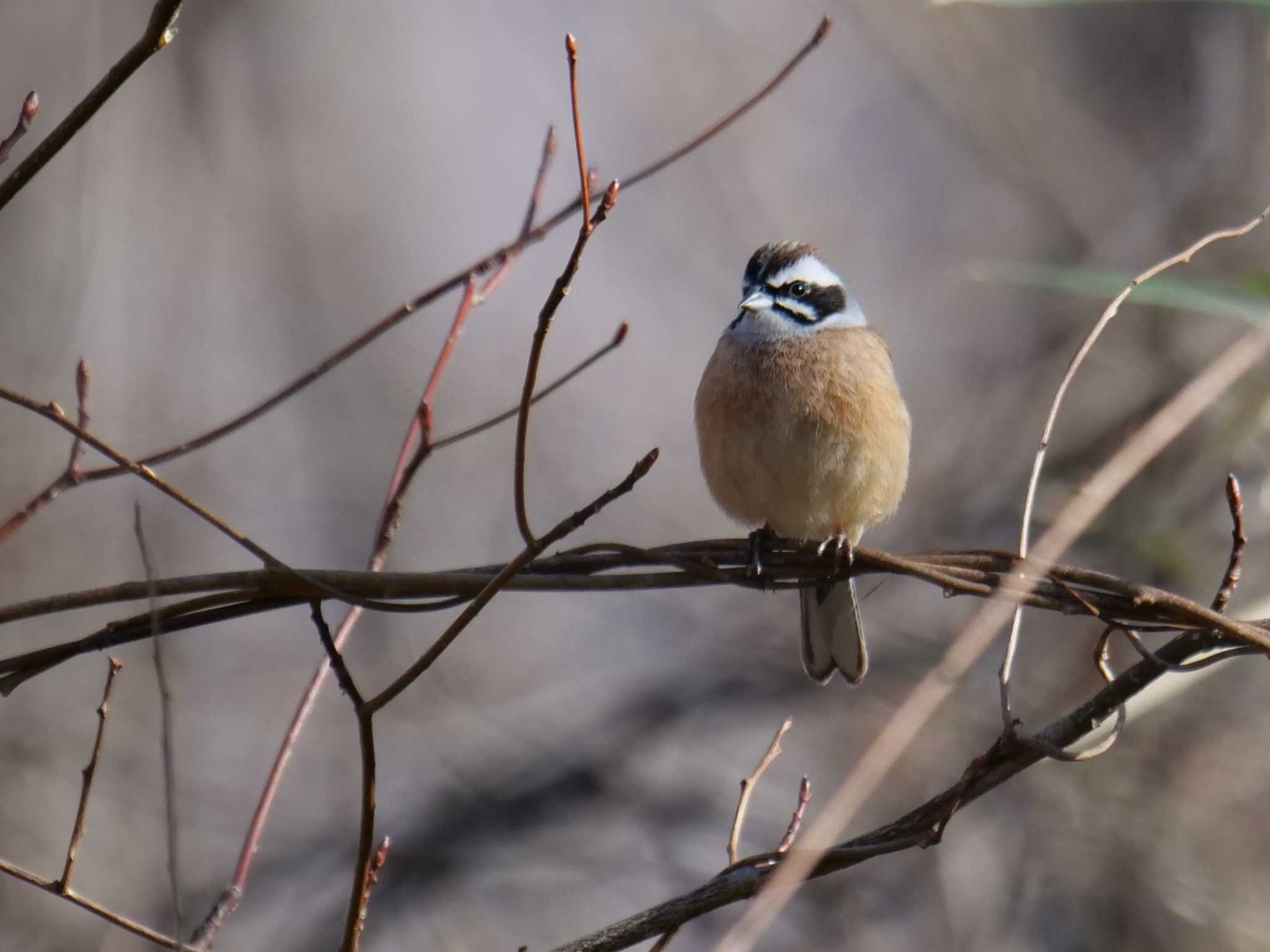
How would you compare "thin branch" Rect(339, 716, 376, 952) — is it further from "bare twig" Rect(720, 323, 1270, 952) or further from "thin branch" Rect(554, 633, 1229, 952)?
"bare twig" Rect(720, 323, 1270, 952)

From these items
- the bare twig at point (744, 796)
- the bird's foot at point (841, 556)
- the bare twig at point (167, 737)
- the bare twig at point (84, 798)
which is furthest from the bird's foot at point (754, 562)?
the bare twig at point (84, 798)

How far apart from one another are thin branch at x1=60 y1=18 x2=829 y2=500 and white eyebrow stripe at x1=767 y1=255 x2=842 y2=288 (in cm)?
180

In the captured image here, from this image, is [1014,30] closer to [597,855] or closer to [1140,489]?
[1140,489]

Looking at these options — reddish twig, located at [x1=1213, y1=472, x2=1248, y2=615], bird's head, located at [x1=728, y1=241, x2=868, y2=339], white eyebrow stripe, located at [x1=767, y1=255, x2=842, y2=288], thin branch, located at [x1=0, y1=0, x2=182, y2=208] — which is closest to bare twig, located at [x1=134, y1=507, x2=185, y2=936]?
thin branch, located at [x1=0, y1=0, x2=182, y2=208]

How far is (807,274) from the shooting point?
17.5 feet

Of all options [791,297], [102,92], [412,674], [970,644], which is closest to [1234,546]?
[970,644]

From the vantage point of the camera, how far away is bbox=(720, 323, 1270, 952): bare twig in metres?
1.64

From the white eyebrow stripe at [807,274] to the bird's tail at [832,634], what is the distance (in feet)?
3.78

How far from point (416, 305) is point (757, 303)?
2.08 meters

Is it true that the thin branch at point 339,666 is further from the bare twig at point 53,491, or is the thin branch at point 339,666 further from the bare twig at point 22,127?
the bare twig at point 22,127

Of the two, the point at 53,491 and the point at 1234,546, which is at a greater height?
the point at 53,491

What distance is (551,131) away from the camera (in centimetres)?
368

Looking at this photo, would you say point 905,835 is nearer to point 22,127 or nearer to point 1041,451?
point 1041,451

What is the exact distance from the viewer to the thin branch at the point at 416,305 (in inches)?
116
